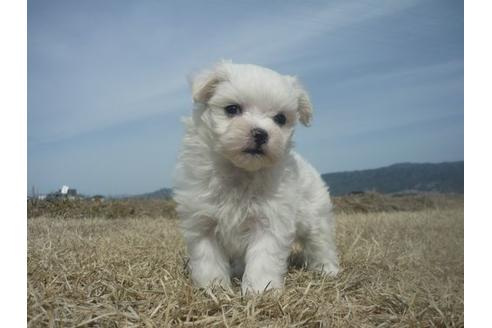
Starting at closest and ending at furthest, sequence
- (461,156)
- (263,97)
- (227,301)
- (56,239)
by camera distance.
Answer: (461,156) < (227,301) < (263,97) < (56,239)

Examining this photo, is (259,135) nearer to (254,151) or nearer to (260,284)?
(254,151)

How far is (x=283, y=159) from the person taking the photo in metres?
2.52

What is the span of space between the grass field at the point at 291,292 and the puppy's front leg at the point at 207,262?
0.29 ft

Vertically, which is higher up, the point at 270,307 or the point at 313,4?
the point at 313,4

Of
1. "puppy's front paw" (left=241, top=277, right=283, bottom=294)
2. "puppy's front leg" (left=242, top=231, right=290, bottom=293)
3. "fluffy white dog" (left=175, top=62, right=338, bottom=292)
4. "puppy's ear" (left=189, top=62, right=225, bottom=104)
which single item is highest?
"puppy's ear" (left=189, top=62, right=225, bottom=104)

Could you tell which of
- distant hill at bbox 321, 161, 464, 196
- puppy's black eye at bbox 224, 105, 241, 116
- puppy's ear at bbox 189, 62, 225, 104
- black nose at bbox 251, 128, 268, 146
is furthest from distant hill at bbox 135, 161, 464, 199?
puppy's ear at bbox 189, 62, 225, 104

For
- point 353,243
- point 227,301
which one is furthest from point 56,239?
point 353,243

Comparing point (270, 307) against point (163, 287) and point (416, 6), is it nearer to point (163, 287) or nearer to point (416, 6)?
point (163, 287)

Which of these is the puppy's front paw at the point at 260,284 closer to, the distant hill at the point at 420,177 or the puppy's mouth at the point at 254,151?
the puppy's mouth at the point at 254,151

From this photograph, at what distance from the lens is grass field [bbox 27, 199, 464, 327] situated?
1.78 m

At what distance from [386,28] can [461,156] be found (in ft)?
1.52

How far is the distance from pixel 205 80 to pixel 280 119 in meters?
0.37

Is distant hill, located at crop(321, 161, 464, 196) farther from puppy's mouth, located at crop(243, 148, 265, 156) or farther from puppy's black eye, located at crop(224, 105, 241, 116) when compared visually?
puppy's black eye, located at crop(224, 105, 241, 116)

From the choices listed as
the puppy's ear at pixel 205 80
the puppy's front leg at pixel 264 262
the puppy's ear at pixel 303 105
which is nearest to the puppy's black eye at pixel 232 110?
the puppy's ear at pixel 205 80
